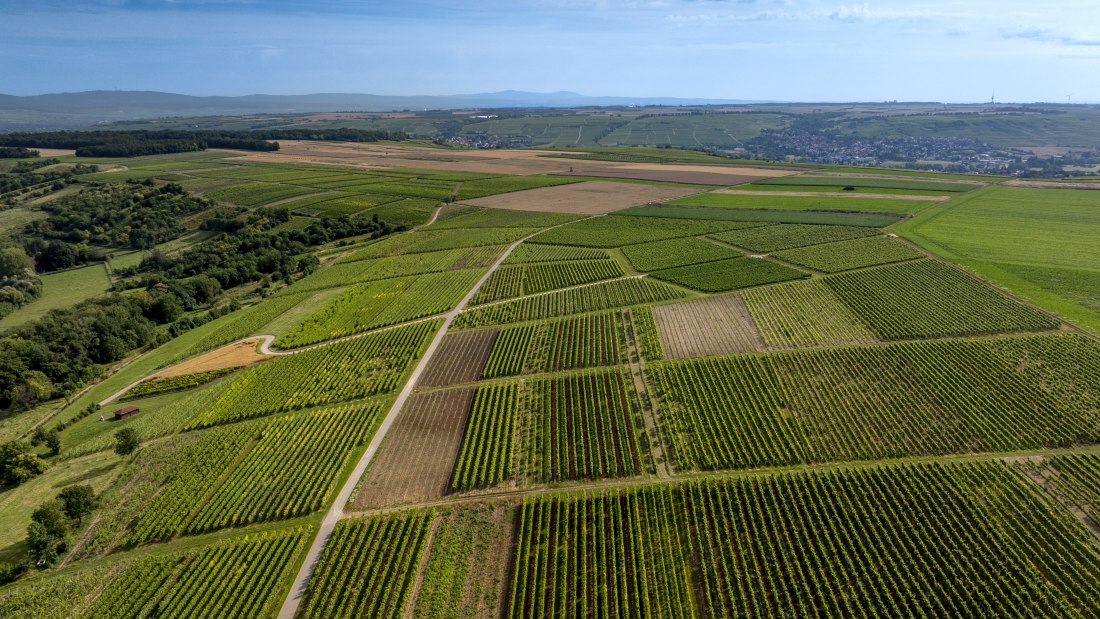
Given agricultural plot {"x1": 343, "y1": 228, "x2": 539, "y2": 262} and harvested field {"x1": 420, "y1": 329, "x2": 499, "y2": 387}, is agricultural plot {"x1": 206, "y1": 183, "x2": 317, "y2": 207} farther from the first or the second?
harvested field {"x1": 420, "y1": 329, "x2": 499, "y2": 387}

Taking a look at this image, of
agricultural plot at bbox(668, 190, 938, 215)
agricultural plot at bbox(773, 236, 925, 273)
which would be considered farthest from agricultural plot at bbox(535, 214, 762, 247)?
agricultural plot at bbox(773, 236, 925, 273)

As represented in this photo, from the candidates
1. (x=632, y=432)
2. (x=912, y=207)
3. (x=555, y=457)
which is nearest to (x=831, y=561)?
(x=632, y=432)

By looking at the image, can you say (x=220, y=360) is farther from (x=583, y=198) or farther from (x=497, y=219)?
(x=583, y=198)

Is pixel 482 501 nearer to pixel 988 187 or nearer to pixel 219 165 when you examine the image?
pixel 988 187

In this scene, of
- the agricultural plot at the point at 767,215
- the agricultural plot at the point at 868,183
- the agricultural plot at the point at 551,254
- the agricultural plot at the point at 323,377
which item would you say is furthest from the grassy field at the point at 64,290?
the agricultural plot at the point at 868,183

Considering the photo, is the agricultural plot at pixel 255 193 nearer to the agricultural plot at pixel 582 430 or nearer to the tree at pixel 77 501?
the tree at pixel 77 501
